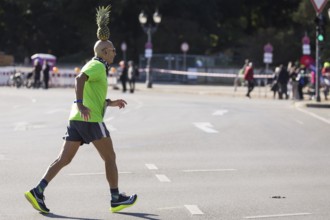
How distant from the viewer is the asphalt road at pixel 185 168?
9352 mm

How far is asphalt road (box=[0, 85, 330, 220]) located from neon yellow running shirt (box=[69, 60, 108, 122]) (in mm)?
Result: 989

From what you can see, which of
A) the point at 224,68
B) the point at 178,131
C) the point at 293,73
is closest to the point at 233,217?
the point at 178,131

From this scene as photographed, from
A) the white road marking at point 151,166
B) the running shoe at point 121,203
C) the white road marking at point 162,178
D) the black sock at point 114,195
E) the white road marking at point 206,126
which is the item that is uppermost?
the black sock at point 114,195

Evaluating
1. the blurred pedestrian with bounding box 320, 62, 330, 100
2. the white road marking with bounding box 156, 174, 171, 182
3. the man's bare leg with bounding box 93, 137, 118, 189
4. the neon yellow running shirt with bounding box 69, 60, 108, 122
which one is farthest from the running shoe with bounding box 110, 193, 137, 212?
the blurred pedestrian with bounding box 320, 62, 330, 100

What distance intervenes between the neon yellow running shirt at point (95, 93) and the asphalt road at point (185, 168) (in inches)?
38.9

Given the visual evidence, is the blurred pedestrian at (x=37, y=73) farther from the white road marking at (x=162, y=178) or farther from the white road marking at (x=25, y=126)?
the white road marking at (x=162, y=178)

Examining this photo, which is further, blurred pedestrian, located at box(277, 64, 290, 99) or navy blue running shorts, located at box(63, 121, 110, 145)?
blurred pedestrian, located at box(277, 64, 290, 99)

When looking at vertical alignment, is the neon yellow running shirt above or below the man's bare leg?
above

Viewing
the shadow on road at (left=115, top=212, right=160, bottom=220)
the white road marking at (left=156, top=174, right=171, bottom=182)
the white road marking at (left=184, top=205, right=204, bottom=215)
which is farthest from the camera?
the white road marking at (left=156, top=174, right=171, bottom=182)

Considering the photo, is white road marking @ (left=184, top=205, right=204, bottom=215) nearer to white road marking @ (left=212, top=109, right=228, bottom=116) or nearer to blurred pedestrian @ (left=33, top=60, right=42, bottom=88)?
white road marking @ (left=212, top=109, right=228, bottom=116)

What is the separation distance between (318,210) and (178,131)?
1090 centimetres

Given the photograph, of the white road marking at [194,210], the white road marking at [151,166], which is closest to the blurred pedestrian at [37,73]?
the white road marking at [151,166]

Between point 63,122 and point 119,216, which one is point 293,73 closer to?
point 63,122

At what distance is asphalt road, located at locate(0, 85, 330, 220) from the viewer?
30.7ft
